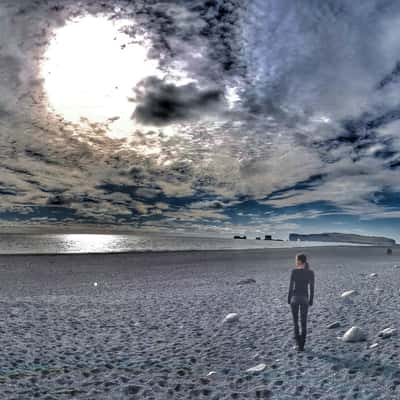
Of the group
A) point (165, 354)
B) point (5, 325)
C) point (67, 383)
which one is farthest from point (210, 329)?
point (5, 325)

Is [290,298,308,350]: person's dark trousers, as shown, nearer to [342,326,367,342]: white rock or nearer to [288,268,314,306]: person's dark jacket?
[288,268,314,306]: person's dark jacket

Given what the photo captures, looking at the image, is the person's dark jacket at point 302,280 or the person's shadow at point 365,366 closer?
the person's shadow at point 365,366

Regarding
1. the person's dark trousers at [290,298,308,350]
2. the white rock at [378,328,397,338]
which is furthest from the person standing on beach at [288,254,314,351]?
the white rock at [378,328,397,338]

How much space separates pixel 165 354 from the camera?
761 cm

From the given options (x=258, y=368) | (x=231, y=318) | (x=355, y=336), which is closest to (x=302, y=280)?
(x=258, y=368)

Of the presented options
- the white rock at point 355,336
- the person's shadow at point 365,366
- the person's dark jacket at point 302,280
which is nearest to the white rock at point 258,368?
the person's shadow at point 365,366

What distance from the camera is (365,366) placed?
20.9 feet

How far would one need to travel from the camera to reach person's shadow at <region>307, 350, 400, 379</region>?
602 centimetres

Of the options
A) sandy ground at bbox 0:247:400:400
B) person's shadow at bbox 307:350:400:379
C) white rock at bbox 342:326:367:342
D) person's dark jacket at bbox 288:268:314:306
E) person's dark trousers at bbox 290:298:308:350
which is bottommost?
sandy ground at bbox 0:247:400:400

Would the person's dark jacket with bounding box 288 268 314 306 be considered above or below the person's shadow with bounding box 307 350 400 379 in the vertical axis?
above

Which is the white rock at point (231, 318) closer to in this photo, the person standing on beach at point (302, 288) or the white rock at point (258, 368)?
the person standing on beach at point (302, 288)

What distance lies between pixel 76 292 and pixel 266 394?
13727 millimetres

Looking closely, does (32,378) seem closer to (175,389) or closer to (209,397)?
(175,389)

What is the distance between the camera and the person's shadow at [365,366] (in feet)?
19.7
